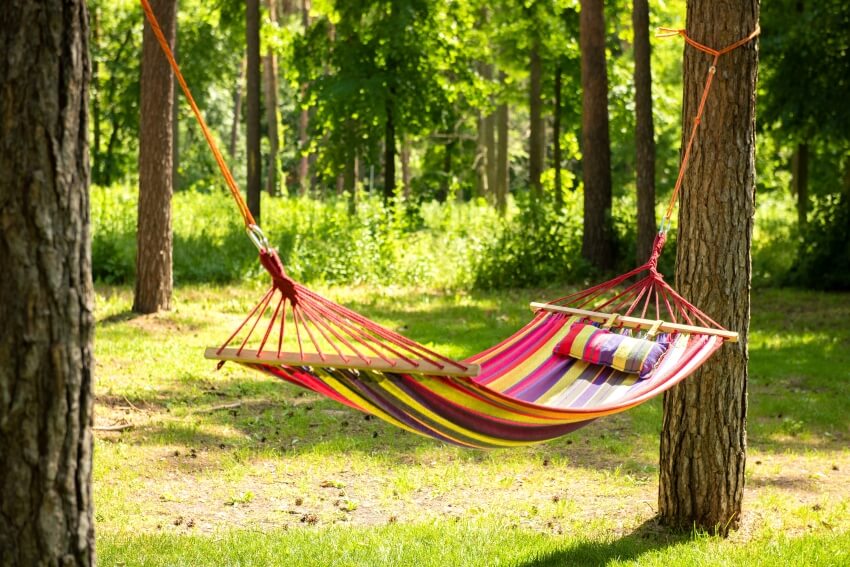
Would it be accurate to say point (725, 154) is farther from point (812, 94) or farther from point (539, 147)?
point (539, 147)

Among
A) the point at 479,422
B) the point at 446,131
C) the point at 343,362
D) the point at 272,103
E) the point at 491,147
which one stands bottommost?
the point at 479,422

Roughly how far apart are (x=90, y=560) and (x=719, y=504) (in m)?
2.78

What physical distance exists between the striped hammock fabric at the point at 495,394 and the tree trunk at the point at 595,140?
7082 millimetres

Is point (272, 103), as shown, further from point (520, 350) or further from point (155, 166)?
point (520, 350)

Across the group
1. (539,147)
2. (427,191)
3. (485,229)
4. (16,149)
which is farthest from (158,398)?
(427,191)

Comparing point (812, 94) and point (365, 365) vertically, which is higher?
point (812, 94)

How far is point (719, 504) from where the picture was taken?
168 inches

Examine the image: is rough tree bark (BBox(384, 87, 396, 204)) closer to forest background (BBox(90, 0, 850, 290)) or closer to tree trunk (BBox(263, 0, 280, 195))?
forest background (BBox(90, 0, 850, 290))

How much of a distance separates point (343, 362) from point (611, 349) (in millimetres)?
1700

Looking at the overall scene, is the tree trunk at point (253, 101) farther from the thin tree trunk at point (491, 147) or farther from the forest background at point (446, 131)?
the thin tree trunk at point (491, 147)

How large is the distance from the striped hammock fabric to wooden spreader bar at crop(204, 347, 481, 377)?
7cm

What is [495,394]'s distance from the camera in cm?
335

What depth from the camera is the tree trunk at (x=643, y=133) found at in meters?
10.1

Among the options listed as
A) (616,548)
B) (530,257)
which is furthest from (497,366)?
(530,257)
